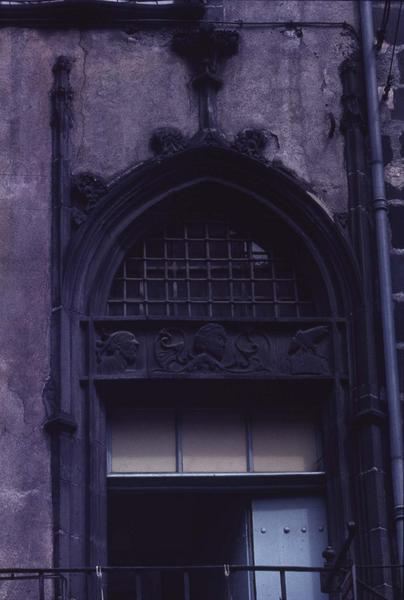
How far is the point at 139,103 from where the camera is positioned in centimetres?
1493

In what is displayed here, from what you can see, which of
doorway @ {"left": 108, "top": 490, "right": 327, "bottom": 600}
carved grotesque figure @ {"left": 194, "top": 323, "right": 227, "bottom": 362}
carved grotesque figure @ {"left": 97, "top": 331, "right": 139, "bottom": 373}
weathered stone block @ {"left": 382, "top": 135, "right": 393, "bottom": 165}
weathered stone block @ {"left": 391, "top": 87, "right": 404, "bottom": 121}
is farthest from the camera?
weathered stone block @ {"left": 391, "top": 87, "right": 404, "bottom": 121}

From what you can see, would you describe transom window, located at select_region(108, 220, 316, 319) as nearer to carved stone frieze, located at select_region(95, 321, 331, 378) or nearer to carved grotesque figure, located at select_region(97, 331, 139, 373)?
carved stone frieze, located at select_region(95, 321, 331, 378)

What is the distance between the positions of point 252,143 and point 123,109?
4.04 ft

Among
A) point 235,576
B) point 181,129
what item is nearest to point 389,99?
A: point 181,129

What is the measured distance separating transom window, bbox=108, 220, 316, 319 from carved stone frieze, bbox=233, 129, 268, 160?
2.39 ft

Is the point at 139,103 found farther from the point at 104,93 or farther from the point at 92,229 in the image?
the point at 92,229

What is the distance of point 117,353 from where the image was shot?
14.0m

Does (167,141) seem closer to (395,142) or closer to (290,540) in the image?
(395,142)

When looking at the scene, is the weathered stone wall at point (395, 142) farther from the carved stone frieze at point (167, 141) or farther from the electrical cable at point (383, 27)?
the carved stone frieze at point (167, 141)

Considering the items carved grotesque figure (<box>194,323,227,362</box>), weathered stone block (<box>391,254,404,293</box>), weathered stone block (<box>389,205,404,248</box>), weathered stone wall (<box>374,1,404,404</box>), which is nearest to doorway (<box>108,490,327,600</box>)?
carved grotesque figure (<box>194,323,227,362</box>)

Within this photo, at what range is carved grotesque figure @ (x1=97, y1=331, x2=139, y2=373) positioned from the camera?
45.9 feet

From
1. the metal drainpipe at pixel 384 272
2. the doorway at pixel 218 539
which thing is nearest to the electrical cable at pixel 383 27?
the metal drainpipe at pixel 384 272

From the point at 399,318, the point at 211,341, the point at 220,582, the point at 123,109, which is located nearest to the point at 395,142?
the point at 399,318

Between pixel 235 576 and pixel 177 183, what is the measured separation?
358 centimetres
